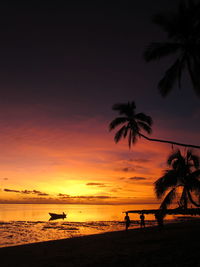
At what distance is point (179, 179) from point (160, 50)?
502 inches

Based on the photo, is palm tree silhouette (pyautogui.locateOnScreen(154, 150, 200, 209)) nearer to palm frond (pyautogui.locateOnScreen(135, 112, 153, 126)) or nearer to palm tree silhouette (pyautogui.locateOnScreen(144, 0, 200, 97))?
palm frond (pyautogui.locateOnScreen(135, 112, 153, 126))

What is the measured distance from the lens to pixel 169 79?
14.9 metres

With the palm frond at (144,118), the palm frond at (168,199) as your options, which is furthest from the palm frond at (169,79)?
the palm frond at (168,199)

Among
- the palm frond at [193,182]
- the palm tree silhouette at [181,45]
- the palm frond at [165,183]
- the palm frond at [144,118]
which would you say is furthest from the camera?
the palm frond at [144,118]

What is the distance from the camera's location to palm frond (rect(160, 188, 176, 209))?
71.3ft

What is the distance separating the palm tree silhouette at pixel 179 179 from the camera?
21359 mm

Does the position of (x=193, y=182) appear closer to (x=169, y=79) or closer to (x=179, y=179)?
(x=179, y=179)

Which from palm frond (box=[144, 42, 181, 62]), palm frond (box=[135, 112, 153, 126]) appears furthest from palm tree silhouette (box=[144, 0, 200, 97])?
palm frond (box=[135, 112, 153, 126])

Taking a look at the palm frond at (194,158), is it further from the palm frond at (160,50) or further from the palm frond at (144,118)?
the palm frond at (160,50)

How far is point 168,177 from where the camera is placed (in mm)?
21875

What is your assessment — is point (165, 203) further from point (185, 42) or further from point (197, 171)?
point (185, 42)

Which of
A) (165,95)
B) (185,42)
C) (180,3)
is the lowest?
(165,95)

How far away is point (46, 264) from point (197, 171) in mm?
15621

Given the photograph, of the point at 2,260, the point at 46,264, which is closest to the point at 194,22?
the point at 46,264
